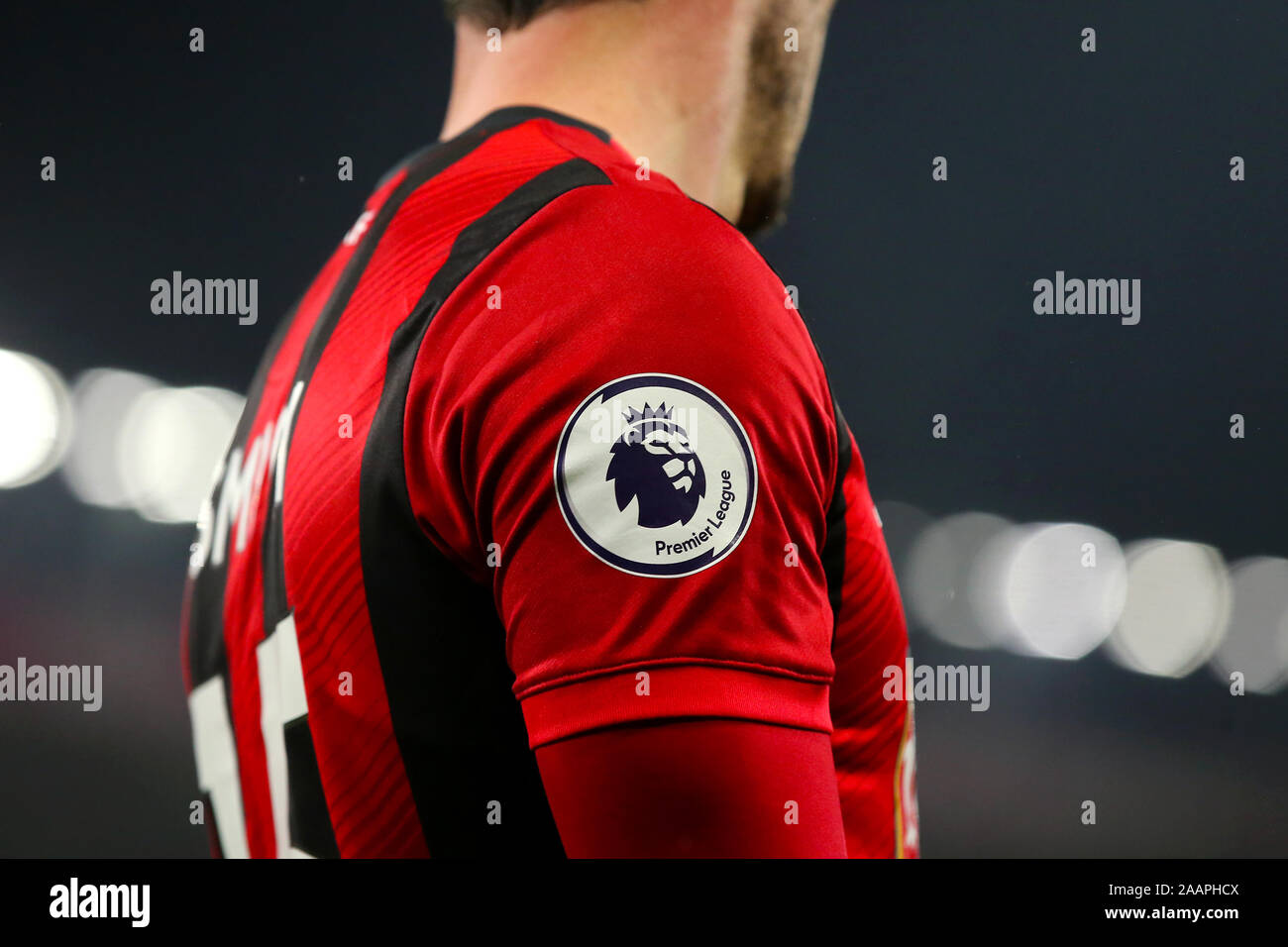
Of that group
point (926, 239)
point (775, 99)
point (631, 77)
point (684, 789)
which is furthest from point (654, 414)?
point (926, 239)

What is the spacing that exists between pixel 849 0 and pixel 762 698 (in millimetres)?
969

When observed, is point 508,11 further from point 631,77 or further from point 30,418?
point 30,418

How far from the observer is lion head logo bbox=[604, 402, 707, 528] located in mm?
467

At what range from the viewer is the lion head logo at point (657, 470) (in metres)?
0.47

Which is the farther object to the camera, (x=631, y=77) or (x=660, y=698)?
(x=631, y=77)

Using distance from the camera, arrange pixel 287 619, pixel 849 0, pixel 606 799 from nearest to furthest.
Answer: pixel 606 799 < pixel 287 619 < pixel 849 0

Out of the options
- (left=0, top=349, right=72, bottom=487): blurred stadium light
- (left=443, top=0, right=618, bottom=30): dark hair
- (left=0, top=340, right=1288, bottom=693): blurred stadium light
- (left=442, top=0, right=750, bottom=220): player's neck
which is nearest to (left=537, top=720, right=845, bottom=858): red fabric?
(left=442, top=0, right=750, bottom=220): player's neck

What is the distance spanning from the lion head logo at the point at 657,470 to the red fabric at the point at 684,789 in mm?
105

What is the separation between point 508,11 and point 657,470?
0.42 meters

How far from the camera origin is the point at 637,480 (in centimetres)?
48

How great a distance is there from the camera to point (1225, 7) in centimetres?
115

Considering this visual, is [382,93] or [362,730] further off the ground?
[382,93]
